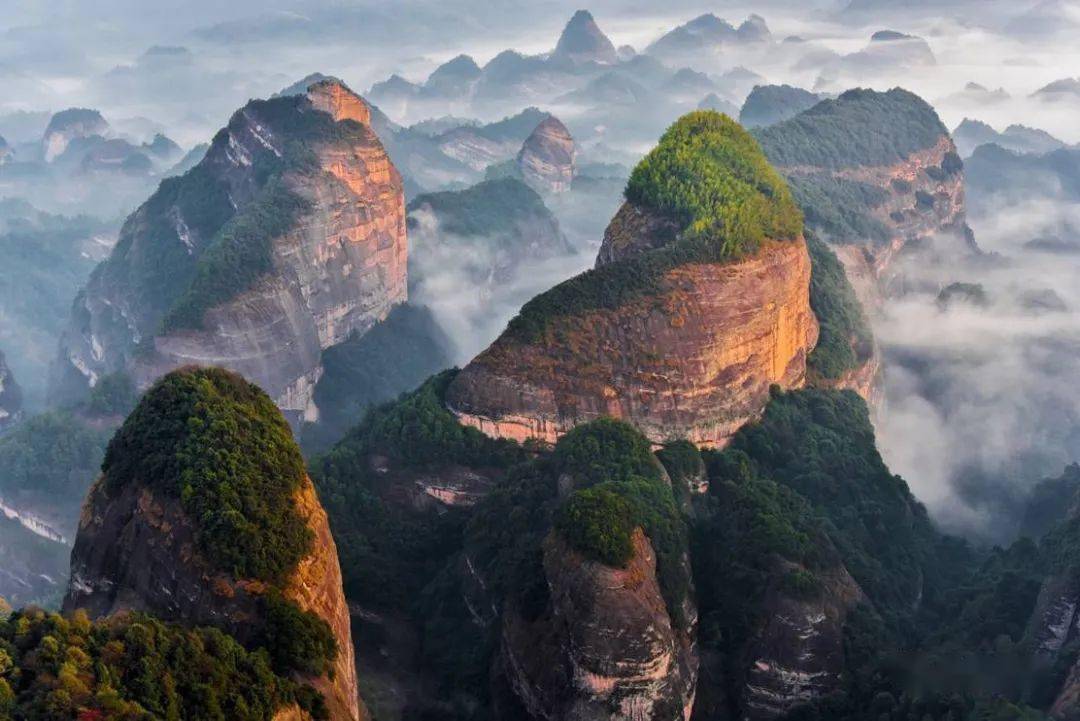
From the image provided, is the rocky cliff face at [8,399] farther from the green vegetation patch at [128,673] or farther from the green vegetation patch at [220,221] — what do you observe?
the green vegetation patch at [128,673]

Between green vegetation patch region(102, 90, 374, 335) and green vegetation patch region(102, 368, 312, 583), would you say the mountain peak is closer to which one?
green vegetation patch region(102, 90, 374, 335)

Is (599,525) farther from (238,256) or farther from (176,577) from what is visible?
(238,256)

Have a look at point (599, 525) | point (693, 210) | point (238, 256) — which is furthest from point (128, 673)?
point (238, 256)

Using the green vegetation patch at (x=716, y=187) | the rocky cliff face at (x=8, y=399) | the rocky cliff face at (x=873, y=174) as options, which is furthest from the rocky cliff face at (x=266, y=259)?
the rocky cliff face at (x=873, y=174)

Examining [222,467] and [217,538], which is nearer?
[217,538]

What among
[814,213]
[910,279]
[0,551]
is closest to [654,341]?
[814,213]

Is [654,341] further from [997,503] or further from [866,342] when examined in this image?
[997,503]
